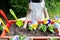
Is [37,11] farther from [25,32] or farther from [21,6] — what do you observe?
[21,6]

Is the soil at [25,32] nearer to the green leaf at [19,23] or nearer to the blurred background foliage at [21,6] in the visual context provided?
the green leaf at [19,23]

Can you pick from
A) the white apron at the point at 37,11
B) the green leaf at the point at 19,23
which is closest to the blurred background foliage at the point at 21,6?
the white apron at the point at 37,11

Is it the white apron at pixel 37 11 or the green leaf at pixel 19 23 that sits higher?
the white apron at pixel 37 11

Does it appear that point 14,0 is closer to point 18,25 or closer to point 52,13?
point 52,13

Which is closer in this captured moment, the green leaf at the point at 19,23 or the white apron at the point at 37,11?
the green leaf at the point at 19,23

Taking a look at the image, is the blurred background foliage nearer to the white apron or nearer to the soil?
the white apron

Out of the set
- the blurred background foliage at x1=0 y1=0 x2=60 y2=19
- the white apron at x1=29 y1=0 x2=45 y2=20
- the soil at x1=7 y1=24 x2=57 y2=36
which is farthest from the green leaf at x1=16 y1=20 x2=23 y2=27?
the blurred background foliage at x1=0 y1=0 x2=60 y2=19

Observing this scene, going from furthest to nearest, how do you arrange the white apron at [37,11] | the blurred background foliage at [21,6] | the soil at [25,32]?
the blurred background foliage at [21,6] < the white apron at [37,11] < the soil at [25,32]

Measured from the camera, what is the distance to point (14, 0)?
18.6 feet

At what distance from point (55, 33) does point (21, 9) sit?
137 inches

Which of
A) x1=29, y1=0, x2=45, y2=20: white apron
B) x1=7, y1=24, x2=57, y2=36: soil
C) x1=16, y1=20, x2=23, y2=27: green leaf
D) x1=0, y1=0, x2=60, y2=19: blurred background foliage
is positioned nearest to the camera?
x1=7, y1=24, x2=57, y2=36: soil

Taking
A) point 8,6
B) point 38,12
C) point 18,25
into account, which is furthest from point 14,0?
point 18,25

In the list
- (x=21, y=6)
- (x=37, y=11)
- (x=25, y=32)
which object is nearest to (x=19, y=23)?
(x=25, y=32)

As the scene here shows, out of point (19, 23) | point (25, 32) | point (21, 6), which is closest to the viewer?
point (25, 32)
